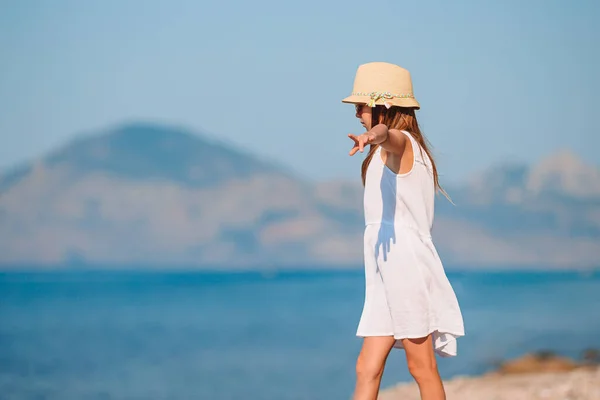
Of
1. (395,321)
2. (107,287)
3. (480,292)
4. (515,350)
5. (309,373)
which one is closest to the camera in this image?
(395,321)

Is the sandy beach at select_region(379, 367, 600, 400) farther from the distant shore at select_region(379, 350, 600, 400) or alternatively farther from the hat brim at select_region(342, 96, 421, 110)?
the hat brim at select_region(342, 96, 421, 110)

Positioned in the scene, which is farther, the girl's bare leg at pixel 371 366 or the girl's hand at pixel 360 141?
the girl's bare leg at pixel 371 366

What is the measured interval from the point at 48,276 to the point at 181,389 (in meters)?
14.5

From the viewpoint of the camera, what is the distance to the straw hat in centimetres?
279

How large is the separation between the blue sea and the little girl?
3.86 m

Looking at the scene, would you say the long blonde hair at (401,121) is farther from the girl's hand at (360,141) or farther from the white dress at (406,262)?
the girl's hand at (360,141)

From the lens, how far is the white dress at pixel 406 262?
9.11 feet

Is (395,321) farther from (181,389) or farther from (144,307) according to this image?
(144,307)

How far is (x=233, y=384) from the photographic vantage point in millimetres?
7770

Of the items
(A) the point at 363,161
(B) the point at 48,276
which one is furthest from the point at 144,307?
(A) the point at 363,161

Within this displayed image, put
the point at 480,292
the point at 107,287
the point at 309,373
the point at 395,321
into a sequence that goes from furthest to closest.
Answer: the point at 107,287 < the point at 480,292 < the point at 309,373 < the point at 395,321

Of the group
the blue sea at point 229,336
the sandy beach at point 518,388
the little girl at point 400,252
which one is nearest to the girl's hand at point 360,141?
the little girl at point 400,252

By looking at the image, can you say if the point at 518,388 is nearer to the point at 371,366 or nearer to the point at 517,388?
the point at 517,388

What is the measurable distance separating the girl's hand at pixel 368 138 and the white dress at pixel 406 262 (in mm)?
292
